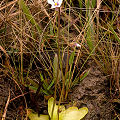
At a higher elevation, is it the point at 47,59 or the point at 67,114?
the point at 47,59

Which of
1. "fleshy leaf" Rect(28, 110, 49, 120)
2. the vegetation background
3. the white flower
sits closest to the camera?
the white flower

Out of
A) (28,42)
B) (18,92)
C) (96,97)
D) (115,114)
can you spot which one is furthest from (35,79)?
(115,114)

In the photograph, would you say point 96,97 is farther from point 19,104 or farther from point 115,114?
point 19,104

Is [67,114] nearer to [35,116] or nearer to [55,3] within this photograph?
[35,116]

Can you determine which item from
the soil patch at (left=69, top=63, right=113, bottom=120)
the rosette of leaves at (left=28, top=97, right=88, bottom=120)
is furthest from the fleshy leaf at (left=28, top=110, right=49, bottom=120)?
the soil patch at (left=69, top=63, right=113, bottom=120)

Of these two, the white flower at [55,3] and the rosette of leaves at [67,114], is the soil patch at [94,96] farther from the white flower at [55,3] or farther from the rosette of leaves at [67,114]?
the white flower at [55,3]

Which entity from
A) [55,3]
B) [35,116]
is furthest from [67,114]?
[55,3]

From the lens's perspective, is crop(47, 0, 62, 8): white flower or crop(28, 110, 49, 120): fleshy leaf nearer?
crop(47, 0, 62, 8): white flower

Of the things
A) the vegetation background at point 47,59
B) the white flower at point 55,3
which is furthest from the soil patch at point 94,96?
the white flower at point 55,3

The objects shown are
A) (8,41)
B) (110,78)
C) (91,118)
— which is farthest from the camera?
(8,41)

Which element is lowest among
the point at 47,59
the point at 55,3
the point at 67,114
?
the point at 67,114

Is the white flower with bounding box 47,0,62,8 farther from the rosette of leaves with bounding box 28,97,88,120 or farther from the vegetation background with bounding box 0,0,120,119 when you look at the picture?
the rosette of leaves with bounding box 28,97,88,120
